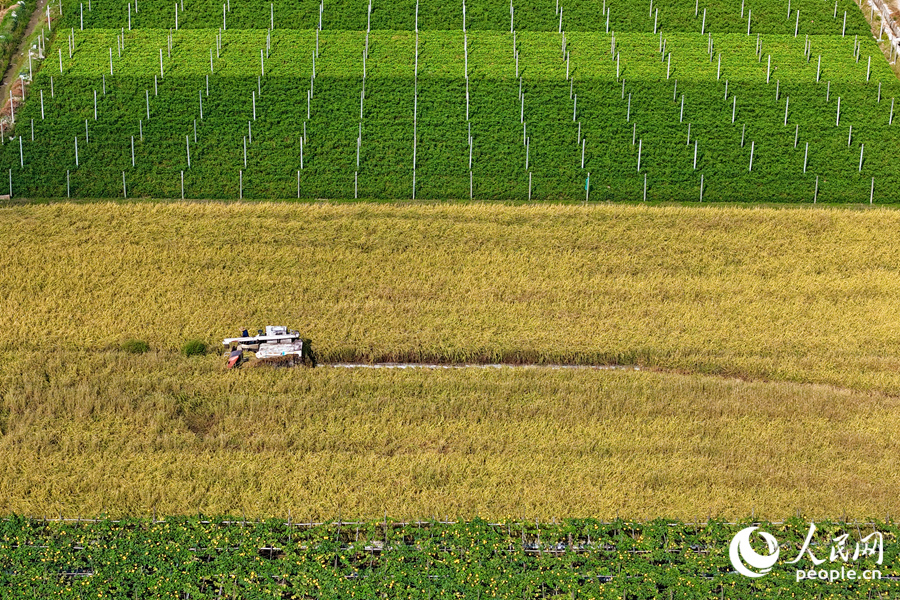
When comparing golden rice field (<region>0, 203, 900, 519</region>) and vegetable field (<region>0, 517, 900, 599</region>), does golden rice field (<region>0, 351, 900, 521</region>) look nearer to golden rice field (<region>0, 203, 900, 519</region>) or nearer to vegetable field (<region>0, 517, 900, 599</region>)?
golden rice field (<region>0, 203, 900, 519</region>)

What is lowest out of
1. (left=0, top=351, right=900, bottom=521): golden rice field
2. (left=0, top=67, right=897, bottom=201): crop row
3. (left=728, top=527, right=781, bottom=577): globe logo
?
(left=728, top=527, right=781, bottom=577): globe logo

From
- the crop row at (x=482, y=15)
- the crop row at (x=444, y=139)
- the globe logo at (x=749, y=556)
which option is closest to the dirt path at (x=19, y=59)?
the crop row at (x=444, y=139)

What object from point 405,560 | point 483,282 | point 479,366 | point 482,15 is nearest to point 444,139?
point 482,15

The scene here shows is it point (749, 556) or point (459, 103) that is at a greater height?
point (459, 103)

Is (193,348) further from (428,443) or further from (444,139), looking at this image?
(444,139)

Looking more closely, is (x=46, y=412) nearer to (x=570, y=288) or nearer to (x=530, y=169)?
(x=570, y=288)

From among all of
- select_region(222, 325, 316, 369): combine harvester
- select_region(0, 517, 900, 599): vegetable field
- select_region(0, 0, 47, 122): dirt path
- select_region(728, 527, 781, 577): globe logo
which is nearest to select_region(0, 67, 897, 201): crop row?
select_region(0, 0, 47, 122): dirt path

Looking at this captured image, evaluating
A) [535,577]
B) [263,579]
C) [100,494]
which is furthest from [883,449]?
[100,494]
